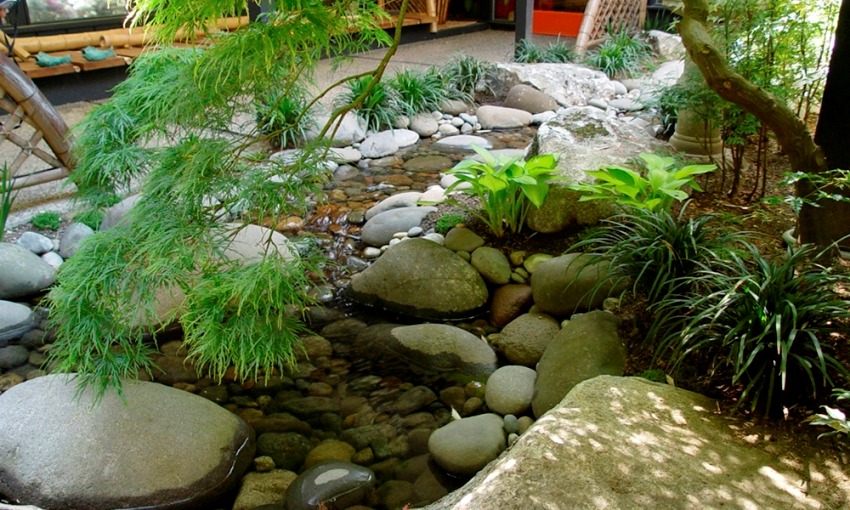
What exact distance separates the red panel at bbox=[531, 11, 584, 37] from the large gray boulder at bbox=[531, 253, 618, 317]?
23.6 ft

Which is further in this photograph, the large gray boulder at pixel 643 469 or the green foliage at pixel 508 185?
the green foliage at pixel 508 185

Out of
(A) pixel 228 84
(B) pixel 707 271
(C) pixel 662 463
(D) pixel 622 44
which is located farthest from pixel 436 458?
(D) pixel 622 44

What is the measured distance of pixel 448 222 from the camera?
4.56 m

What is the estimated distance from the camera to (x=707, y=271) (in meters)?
2.67

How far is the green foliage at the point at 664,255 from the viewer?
290 cm

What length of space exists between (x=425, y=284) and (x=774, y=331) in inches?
78.3

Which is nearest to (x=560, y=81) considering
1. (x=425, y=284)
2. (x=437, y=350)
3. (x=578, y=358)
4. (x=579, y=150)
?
(x=579, y=150)

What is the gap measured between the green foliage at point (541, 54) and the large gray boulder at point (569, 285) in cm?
503

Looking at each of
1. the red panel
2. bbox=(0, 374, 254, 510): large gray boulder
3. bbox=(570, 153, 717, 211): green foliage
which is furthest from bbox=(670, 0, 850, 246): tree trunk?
the red panel

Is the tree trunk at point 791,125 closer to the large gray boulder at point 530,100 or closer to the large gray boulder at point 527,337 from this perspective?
the large gray boulder at point 527,337

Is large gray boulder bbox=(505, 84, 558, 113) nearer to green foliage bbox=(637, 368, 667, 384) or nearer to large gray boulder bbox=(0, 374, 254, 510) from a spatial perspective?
green foliage bbox=(637, 368, 667, 384)

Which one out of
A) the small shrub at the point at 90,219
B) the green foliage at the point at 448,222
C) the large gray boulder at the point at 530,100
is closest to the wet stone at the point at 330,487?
the green foliage at the point at 448,222

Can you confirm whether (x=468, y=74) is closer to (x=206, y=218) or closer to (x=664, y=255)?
(x=664, y=255)

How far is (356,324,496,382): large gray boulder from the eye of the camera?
3.58m
